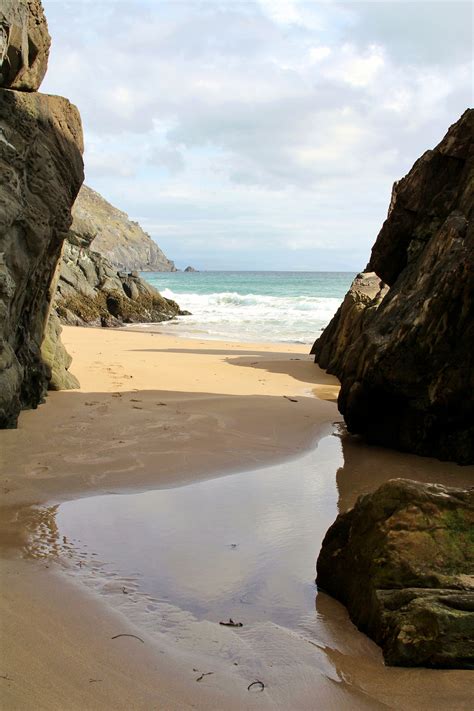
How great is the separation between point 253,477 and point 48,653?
10.5 feet

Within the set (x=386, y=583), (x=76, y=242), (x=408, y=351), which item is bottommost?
(x=386, y=583)

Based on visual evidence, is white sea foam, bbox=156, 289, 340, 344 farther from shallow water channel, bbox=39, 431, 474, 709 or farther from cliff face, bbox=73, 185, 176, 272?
cliff face, bbox=73, 185, 176, 272

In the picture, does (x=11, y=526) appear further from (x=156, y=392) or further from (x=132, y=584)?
(x=156, y=392)

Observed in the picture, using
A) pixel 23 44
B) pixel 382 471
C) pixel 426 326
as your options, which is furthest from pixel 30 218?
pixel 382 471

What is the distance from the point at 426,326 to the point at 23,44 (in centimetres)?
473

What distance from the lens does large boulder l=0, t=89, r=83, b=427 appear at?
20.3ft

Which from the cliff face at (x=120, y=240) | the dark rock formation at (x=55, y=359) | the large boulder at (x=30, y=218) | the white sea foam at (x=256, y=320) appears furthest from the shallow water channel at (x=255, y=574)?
the cliff face at (x=120, y=240)

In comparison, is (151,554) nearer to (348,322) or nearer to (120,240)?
(348,322)

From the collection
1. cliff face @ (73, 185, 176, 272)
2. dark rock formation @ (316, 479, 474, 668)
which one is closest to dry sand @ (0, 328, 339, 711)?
dark rock formation @ (316, 479, 474, 668)

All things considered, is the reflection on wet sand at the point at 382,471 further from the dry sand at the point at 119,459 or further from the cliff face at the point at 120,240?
the cliff face at the point at 120,240

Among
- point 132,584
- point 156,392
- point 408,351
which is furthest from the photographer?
point 156,392

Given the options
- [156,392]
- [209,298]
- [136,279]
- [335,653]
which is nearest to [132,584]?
[335,653]

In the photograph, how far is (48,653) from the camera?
2668mm

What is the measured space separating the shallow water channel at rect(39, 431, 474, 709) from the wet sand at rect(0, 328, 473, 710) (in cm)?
1
